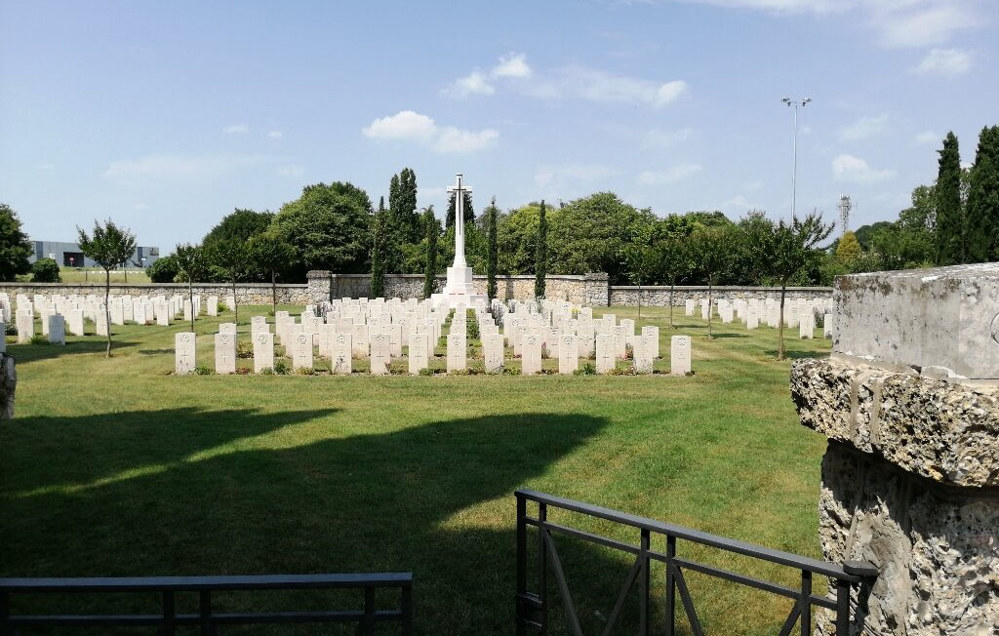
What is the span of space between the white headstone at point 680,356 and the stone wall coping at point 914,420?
1355 cm

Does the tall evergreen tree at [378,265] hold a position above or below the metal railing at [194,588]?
above

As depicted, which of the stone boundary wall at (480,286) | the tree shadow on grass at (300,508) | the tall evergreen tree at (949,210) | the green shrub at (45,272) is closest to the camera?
the tree shadow on grass at (300,508)

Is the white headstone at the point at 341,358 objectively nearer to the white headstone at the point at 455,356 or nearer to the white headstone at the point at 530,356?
the white headstone at the point at 455,356

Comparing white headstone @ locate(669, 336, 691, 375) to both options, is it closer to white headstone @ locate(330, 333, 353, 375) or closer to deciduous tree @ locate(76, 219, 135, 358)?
white headstone @ locate(330, 333, 353, 375)

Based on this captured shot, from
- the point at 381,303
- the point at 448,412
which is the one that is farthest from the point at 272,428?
the point at 381,303

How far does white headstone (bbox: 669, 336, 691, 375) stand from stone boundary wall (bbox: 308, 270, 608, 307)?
23.4 m

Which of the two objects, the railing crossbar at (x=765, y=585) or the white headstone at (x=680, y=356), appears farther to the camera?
the white headstone at (x=680, y=356)

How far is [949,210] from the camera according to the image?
33250 mm

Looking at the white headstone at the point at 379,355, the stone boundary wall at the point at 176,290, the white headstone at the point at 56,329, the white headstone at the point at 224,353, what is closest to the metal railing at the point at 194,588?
the white headstone at the point at 379,355

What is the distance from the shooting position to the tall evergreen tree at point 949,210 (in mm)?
32562

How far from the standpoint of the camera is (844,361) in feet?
7.86

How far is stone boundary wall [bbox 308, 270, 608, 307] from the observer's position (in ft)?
130

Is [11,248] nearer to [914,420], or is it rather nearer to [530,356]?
[530,356]

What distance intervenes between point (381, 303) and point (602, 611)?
73.6ft
